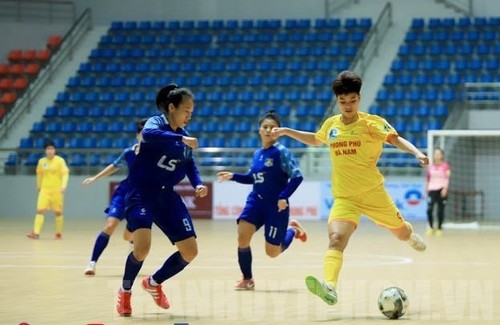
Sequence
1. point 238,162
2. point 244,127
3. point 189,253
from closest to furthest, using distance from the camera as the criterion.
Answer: point 189,253 → point 238,162 → point 244,127

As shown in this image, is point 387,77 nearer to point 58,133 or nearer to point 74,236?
point 58,133

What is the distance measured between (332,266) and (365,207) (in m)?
0.76

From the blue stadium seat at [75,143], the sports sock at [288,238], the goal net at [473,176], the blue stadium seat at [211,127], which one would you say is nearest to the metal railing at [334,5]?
the blue stadium seat at [211,127]

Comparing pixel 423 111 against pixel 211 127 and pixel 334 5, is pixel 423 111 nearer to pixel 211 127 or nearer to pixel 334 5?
pixel 211 127

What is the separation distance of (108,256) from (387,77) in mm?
17783

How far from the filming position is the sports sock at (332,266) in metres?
8.41

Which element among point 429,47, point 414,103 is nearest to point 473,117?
point 414,103

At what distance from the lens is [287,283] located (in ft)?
37.0

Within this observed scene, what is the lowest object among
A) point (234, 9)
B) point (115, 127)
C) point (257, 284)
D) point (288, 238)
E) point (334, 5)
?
point (257, 284)

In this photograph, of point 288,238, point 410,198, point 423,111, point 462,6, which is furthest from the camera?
point 462,6

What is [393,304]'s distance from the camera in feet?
26.8

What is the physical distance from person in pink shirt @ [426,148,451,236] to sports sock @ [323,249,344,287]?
13900 millimetres

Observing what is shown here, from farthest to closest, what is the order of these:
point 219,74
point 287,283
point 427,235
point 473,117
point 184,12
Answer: point 184,12
point 219,74
point 473,117
point 427,235
point 287,283

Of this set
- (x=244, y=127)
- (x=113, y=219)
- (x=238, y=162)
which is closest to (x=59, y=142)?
(x=244, y=127)
